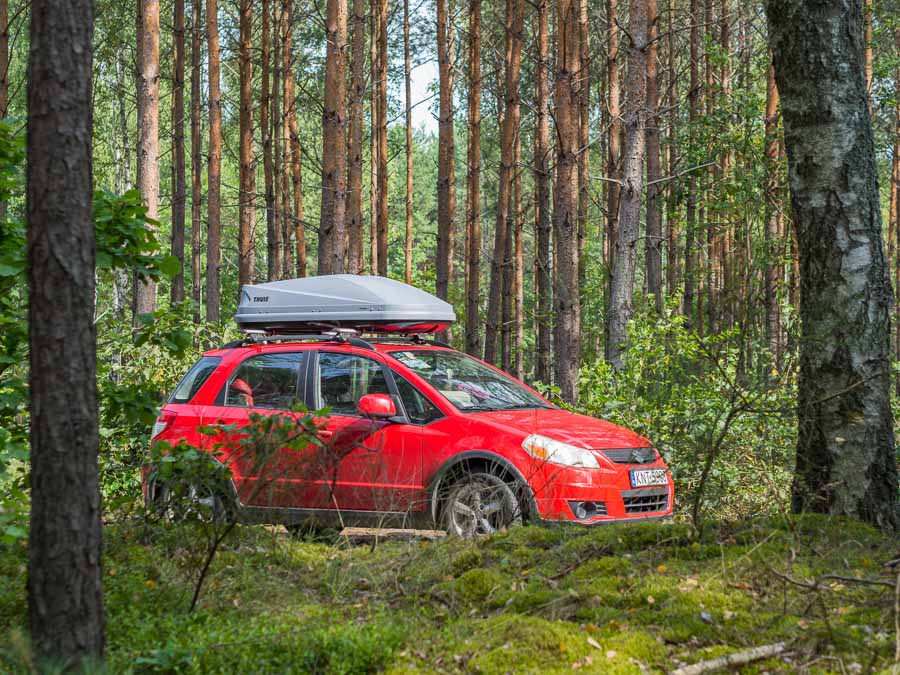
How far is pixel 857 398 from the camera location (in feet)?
18.5

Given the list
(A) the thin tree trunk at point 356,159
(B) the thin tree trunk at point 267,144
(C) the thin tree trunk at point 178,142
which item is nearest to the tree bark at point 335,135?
(A) the thin tree trunk at point 356,159

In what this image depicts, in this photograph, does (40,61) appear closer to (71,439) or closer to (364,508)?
(71,439)

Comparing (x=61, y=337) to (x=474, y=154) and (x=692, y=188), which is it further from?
(x=692, y=188)

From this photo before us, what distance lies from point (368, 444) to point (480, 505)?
1259 mm

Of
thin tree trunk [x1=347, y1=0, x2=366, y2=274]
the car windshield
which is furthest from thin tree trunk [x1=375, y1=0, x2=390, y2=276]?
the car windshield

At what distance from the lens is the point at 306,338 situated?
8562mm

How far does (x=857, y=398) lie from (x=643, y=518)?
2.11 metres

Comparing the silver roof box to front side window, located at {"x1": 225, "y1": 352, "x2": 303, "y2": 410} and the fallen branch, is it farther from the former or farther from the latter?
the fallen branch

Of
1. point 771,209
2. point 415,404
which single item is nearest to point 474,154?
point 771,209

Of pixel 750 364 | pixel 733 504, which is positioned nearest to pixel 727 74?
pixel 750 364

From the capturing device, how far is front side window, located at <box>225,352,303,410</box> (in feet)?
27.8

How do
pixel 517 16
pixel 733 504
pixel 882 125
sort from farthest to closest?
pixel 882 125 → pixel 517 16 → pixel 733 504

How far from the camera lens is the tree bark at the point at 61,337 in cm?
354

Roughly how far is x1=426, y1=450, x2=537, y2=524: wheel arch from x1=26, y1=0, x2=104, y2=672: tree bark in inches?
152
